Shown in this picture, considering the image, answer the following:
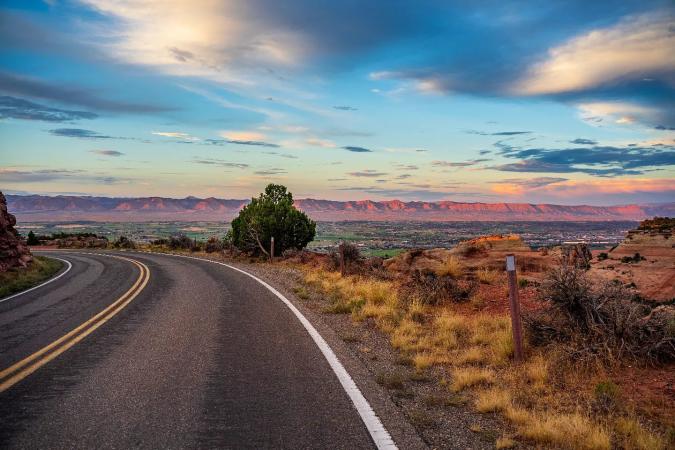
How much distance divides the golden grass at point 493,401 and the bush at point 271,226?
23701mm

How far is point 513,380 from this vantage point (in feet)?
20.7

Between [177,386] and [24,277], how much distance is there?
18.4 m

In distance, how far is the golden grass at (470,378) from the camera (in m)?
6.21

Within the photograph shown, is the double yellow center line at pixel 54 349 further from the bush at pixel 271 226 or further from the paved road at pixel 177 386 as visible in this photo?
the bush at pixel 271 226

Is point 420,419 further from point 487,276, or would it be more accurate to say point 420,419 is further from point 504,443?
point 487,276

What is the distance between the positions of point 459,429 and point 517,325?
2.84 metres

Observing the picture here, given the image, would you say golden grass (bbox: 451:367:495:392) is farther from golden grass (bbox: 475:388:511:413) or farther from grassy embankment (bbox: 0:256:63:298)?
grassy embankment (bbox: 0:256:63:298)

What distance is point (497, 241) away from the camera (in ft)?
73.5

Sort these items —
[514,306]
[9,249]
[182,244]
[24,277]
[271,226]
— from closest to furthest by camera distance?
[514,306], [24,277], [9,249], [271,226], [182,244]

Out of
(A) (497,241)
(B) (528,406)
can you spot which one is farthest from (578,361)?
(A) (497,241)

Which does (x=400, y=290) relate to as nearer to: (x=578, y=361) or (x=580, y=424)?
(x=578, y=361)

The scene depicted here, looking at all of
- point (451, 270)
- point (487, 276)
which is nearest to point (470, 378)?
point (487, 276)

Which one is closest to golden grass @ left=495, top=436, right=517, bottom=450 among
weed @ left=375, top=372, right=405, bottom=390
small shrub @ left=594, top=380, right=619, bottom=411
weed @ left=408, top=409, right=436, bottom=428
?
weed @ left=408, top=409, right=436, bottom=428

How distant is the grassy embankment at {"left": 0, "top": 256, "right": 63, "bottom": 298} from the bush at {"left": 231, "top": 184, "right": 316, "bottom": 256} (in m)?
10.5
